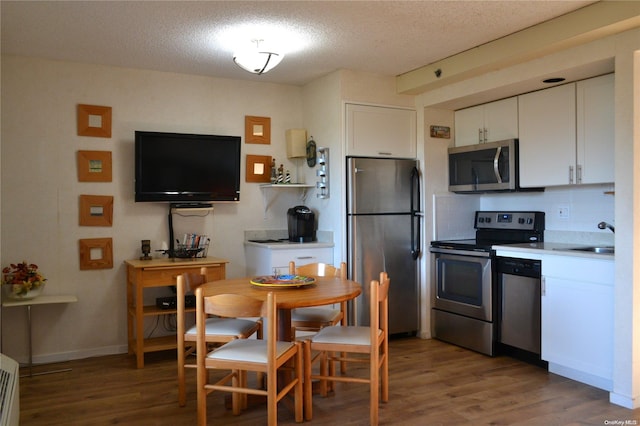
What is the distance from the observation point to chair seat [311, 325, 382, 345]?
2945 mm

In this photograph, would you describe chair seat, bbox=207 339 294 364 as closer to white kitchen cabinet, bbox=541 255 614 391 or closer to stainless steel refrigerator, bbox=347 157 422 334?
stainless steel refrigerator, bbox=347 157 422 334

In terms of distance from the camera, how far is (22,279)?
12.7 ft

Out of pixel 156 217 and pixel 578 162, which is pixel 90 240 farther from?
pixel 578 162

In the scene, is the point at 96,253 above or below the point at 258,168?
below

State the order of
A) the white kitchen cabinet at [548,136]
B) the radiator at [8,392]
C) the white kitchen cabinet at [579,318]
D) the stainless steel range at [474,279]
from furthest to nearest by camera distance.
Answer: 1. the stainless steel range at [474,279]
2. the white kitchen cabinet at [548,136]
3. the white kitchen cabinet at [579,318]
4. the radiator at [8,392]

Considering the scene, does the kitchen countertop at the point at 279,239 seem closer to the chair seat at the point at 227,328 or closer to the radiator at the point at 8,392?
the chair seat at the point at 227,328

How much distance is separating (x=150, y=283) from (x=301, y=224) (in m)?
1.42

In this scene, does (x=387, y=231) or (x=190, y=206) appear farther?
(x=387, y=231)

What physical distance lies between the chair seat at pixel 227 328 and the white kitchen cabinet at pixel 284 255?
3.36 feet

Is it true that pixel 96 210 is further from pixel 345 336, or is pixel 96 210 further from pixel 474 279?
pixel 474 279

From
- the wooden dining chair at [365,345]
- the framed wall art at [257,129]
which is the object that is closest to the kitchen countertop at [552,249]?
the wooden dining chair at [365,345]

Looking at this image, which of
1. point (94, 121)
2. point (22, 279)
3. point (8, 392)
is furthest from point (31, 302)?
point (8, 392)

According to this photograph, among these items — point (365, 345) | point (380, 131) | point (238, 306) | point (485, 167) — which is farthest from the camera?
point (380, 131)

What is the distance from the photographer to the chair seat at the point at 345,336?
9.66 feet
